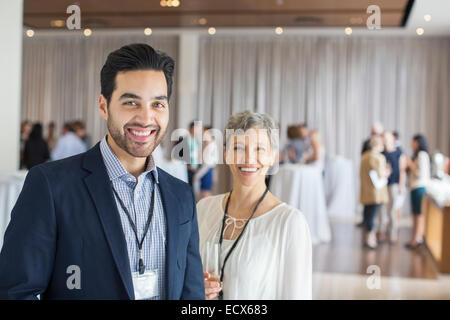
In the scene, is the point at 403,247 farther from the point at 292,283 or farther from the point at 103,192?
the point at 103,192

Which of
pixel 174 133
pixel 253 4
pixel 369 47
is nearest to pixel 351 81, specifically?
pixel 369 47

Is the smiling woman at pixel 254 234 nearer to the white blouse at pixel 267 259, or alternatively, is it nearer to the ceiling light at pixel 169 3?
the white blouse at pixel 267 259

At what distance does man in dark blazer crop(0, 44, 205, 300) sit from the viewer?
1049 mm

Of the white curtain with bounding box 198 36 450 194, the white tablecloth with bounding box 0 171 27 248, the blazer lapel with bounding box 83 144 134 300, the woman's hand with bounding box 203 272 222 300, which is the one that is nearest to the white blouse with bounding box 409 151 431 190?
the white curtain with bounding box 198 36 450 194

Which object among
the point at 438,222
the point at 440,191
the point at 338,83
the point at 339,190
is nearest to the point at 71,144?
the point at 438,222

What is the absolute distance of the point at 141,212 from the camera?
45.1 inches

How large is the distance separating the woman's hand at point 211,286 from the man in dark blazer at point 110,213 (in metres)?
0.19

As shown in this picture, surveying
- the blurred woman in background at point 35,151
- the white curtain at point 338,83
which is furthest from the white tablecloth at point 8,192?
the white curtain at point 338,83

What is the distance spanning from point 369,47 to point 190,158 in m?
9.11

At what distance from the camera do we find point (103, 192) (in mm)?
1095

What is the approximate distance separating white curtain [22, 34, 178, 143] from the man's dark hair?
0.20 feet

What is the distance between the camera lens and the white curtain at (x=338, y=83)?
987 cm
